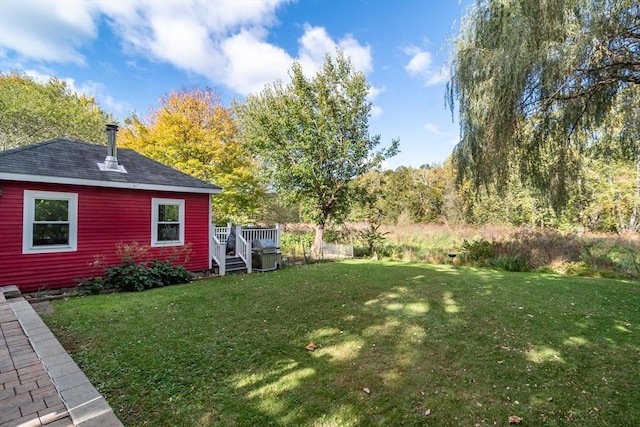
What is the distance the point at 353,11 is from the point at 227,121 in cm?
941

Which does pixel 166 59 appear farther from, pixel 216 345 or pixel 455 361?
pixel 455 361

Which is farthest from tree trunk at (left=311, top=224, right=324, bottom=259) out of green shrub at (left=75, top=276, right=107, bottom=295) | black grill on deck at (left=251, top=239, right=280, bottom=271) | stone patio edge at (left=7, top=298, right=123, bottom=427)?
stone patio edge at (left=7, top=298, right=123, bottom=427)

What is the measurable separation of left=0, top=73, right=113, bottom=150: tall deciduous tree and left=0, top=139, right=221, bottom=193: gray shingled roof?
1447 centimetres

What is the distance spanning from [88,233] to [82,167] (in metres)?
1.62

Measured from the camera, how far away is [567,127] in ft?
17.6

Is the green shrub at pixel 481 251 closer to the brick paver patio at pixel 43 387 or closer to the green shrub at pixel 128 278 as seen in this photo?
the green shrub at pixel 128 278

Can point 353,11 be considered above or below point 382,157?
above

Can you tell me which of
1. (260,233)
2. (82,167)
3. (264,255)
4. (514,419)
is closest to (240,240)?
(260,233)

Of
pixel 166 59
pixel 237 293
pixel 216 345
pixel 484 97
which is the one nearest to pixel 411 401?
pixel 216 345

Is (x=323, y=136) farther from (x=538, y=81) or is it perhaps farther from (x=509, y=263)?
(x=538, y=81)

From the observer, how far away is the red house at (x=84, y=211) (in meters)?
6.37

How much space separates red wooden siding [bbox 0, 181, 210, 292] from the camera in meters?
6.29

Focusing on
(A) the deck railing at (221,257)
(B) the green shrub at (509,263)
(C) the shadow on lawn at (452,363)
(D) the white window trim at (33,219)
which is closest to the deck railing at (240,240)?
(A) the deck railing at (221,257)

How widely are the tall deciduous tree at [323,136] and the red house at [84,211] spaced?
5113 mm
